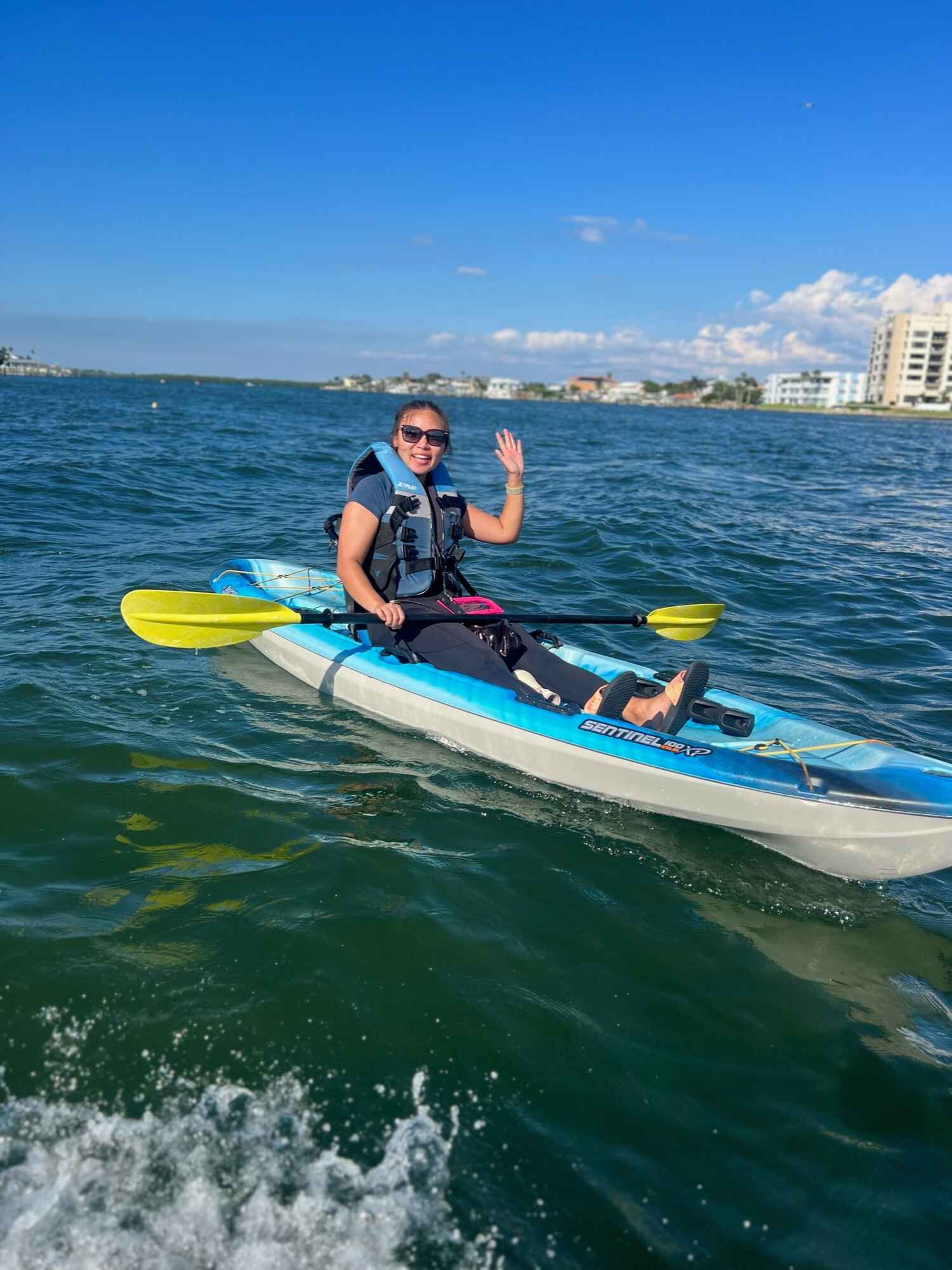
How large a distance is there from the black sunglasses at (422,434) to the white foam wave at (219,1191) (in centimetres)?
369

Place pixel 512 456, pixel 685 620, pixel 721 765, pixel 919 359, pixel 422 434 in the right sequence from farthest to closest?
pixel 919 359
pixel 685 620
pixel 512 456
pixel 422 434
pixel 721 765

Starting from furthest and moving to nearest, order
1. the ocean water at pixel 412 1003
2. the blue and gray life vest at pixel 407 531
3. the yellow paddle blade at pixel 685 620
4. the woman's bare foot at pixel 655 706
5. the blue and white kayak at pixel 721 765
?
1. the yellow paddle blade at pixel 685 620
2. the blue and gray life vest at pixel 407 531
3. the woman's bare foot at pixel 655 706
4. the blue and white kayak at pixel 721 765
5. the ocean water at pixel 412 1003

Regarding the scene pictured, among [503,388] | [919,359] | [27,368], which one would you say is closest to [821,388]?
[919,359]

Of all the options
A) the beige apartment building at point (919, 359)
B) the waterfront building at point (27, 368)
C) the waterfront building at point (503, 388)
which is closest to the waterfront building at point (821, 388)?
the beige apartment building at point (919, 359)

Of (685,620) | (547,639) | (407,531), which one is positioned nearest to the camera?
(407,531)

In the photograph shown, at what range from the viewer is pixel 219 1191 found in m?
2.41

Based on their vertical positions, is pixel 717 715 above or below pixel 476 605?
below

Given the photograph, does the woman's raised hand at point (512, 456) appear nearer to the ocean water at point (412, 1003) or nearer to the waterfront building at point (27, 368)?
the ocean water at point (412, 1003)

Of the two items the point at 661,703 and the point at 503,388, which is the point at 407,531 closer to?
the point at 661,703

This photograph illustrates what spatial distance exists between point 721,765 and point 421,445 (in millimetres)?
2607

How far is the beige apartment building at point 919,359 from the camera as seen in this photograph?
4717 inches

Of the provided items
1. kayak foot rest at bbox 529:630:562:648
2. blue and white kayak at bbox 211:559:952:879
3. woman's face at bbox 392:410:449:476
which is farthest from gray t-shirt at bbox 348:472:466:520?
kayak foot rest at bbox 529:630:562:648

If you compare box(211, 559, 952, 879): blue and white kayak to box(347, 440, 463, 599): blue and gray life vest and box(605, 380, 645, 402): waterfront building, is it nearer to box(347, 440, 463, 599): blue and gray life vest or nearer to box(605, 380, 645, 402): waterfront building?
box(347, 440, 463, 599): blue and gray life vest

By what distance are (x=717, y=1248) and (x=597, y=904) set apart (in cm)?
156
